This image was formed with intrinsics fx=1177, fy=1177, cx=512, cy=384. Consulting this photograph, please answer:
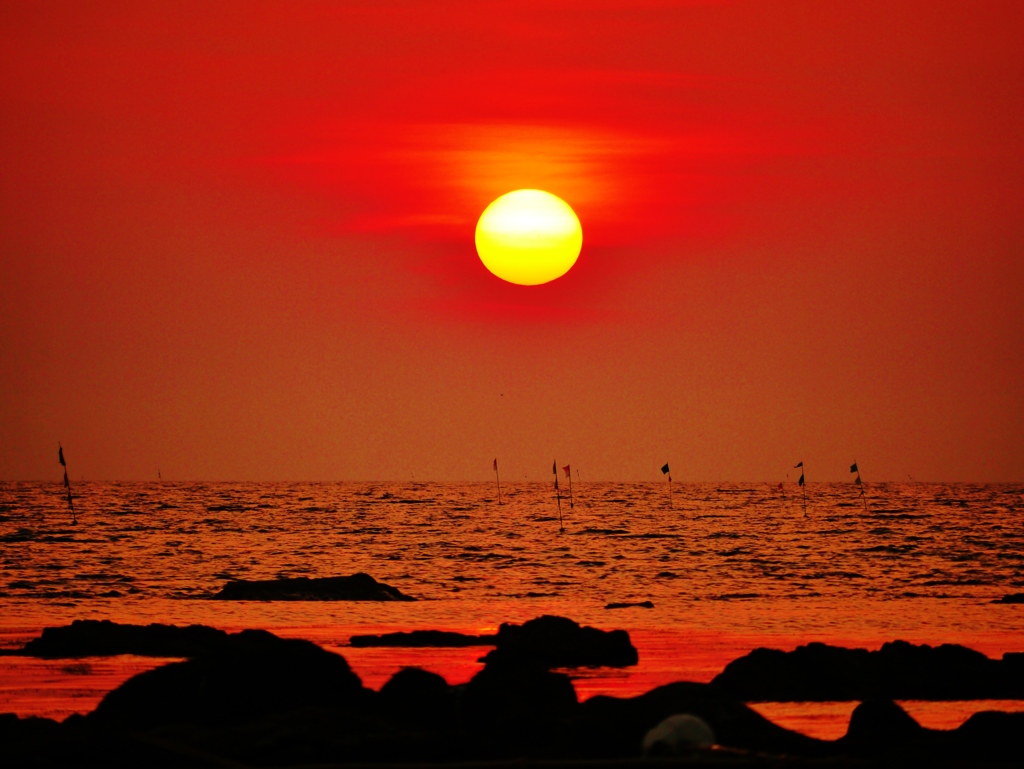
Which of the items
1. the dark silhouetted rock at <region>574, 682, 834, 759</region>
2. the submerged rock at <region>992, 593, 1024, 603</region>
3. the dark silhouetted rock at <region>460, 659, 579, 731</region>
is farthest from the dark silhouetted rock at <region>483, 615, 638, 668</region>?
the submerged rock at <region>992, 593, 1024, 603</region>

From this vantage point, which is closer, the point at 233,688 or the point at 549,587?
the point at 233,688

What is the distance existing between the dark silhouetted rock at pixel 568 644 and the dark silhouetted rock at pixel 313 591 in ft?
43.6

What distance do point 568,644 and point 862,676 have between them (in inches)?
199

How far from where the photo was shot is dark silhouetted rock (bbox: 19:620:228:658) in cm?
2014

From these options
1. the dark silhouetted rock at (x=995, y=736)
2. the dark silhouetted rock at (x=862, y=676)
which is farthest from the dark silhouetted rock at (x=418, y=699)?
the dark silhouetted rock at (x=995, y=736)

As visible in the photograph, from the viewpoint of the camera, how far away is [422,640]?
891 inches

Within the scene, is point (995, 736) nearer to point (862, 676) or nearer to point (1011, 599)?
point (862, 676)

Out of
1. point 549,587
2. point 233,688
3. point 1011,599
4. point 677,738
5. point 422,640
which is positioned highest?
point 233,688

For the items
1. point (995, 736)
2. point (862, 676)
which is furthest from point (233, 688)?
point (862, 676)

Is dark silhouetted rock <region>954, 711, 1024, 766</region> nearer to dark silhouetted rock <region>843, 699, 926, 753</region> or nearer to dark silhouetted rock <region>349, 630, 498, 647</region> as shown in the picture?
dark silhouetted rock <region>843, 699, 926, 753</region>

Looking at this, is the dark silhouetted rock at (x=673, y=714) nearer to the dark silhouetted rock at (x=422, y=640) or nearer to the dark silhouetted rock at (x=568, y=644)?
the dark silhouetted rock at (x=568, y=644)

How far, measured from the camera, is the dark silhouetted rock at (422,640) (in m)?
22.6

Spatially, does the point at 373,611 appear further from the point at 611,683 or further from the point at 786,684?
the point at 786,684

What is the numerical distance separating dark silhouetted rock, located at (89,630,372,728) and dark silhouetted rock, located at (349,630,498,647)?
838cm
